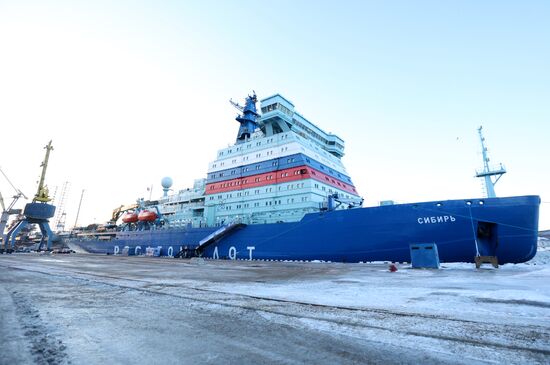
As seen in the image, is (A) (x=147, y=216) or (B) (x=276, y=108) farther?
(A) (x=147, y=216)

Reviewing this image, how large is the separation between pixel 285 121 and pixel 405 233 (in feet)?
54.0

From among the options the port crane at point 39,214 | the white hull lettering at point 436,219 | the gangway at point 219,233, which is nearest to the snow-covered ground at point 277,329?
the white hull lettering at point 436,219

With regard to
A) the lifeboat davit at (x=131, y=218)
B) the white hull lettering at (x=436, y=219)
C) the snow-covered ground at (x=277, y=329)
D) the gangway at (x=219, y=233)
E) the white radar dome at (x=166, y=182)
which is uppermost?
the white radar dome at (x=166, y=182)

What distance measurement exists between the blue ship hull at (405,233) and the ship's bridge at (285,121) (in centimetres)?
1117

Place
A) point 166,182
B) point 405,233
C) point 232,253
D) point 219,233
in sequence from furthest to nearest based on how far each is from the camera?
1. point 166,182
2. point 232,253
3. point 219,233
4. point 405,233

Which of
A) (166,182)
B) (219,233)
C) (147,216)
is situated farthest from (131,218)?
(219,233)

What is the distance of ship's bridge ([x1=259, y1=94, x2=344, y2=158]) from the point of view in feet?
90.6

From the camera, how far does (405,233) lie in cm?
1619

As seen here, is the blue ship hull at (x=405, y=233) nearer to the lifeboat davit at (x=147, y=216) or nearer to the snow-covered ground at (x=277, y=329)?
the snow-covered ground at (x=277, y=329)

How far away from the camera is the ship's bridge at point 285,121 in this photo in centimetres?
2762

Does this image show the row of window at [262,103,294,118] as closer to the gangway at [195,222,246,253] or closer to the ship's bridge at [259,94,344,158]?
the ship's bridge at [259,94,344,158]

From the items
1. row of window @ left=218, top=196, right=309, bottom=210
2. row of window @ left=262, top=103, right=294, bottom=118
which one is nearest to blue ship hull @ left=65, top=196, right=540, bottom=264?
row of window @ left=218, top=196, right=309, bottom=210

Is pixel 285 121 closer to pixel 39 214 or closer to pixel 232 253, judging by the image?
pixel 232 253

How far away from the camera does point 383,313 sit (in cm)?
384
